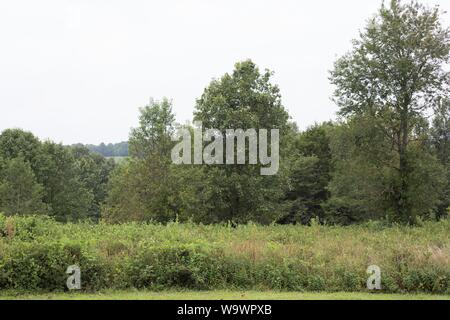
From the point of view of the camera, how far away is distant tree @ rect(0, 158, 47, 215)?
50.9m

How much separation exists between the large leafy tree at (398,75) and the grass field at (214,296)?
65.4 ft

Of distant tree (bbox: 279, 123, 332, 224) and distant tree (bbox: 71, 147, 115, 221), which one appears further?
distant tree (bbox: 71, 147, 115, 221)

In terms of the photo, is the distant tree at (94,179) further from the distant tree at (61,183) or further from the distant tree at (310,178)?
the distant tree at (310,178)

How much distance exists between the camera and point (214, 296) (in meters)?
13.8

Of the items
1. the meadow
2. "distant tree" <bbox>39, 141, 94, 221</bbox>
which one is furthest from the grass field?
"distant tree" <bbox>39, 141, 94, 221</bbox>

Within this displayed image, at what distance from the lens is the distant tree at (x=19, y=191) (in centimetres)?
5088

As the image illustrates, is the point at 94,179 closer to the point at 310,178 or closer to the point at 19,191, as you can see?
the point at 19,191

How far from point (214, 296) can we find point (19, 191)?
1675 inches

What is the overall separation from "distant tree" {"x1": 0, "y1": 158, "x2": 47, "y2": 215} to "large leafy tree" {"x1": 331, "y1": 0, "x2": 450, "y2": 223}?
106 ft

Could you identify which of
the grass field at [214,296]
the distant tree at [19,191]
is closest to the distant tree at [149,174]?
the distant tree at [19,191]

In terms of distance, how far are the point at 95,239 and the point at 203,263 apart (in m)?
4.28

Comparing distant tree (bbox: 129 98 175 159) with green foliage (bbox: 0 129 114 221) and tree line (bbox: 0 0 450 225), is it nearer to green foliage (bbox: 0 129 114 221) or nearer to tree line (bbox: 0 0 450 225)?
tree line (bbox: 0 0 450 225)

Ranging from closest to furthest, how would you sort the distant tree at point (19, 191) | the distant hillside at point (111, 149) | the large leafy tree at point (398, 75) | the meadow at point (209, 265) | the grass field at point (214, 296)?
the grass field at point (214, 296), the meadow at point (209, 265), the large leafy tree at point (398, 75), the distant tree at point (19, 191), the distant hillside at point (111, 149)
